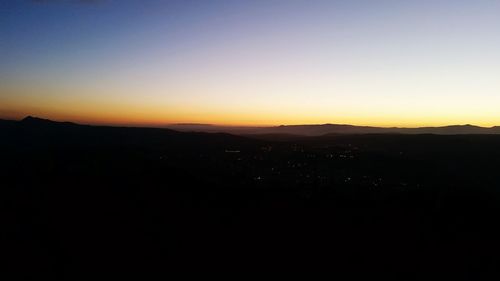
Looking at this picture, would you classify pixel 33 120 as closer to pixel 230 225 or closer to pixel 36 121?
pixel 36 121

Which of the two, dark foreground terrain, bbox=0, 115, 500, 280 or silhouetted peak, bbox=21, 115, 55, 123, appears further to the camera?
silhouetted peak, bbox=21, 115, 55, 123

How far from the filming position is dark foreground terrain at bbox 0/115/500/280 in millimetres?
22344

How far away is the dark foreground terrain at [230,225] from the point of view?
22.3 meters

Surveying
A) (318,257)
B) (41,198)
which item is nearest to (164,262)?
(318,257)

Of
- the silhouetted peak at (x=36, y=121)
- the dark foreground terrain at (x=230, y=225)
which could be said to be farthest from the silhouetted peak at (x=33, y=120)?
the dark foreground terrain at (x=230, y=225)

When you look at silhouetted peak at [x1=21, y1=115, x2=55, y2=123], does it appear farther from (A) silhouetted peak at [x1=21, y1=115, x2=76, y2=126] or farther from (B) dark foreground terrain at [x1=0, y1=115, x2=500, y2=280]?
(B) dark foreground terrain at [x1=0, y1=115, x2=500, y2=280]

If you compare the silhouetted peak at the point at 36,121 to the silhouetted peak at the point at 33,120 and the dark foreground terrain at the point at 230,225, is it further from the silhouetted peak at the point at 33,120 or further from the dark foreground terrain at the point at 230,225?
the dark foreground terrain at the point at 230,225

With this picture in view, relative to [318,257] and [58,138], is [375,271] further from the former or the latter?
[58,138]

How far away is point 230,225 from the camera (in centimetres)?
2864

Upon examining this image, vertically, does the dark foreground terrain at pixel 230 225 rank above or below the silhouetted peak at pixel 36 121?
below

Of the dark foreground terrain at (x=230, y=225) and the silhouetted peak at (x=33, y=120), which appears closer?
the dark foreground terrain at (x=230, y=225)

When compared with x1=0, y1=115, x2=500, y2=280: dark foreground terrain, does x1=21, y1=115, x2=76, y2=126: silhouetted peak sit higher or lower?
higher

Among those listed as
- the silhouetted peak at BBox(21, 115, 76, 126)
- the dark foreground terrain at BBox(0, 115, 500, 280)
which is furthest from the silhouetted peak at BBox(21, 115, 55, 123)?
the dark foreground terrain at BBox(0, 115, 500, 280)

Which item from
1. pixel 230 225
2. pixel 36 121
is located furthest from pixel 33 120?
pixel 230 225
